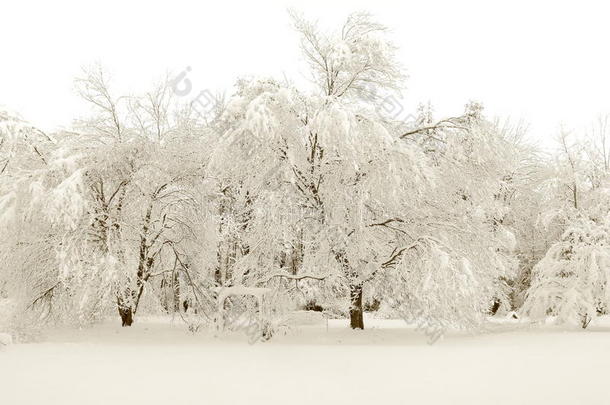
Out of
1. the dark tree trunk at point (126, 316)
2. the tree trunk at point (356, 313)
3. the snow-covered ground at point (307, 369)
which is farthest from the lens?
the dark tree trunk at point (126, 316)

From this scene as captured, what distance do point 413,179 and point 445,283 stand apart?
2.90 m

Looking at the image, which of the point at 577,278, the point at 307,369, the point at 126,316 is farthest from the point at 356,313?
the point at 126,316

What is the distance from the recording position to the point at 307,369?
10344 millimetres

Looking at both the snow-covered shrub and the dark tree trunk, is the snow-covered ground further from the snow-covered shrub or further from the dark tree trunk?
the snow-covered shrub

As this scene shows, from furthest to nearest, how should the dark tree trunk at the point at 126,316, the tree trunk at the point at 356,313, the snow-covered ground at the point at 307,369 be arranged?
the dark tree trunk at the point at 126,316
the tree trunk at the point at 356,313
the snow-covered ground at the point at 307,369

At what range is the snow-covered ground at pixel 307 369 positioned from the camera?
8031mm

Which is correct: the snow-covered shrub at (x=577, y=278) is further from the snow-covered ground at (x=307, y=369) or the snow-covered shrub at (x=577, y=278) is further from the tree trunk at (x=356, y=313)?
the tree trunk at (x=356, y=313)

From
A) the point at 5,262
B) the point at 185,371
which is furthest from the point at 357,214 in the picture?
the point at 5,262

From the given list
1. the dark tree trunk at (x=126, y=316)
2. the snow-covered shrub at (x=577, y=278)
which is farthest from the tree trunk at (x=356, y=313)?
the dark tree trunk at (x=126, y=316)

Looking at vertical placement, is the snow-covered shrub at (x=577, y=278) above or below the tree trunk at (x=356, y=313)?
above

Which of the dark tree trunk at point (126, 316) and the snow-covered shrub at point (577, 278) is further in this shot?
the dark tree trunk at point (126, 316)

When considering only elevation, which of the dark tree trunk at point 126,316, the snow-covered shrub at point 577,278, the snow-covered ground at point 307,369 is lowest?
the snow-covered ground at point 307,369

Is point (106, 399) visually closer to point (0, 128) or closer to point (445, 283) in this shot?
point (445, 283)

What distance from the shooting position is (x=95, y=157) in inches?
606
